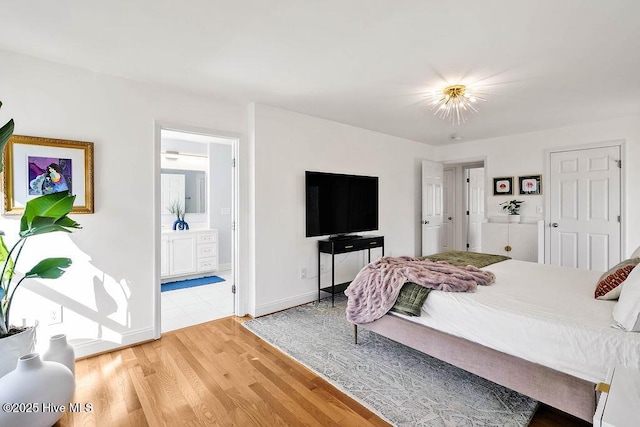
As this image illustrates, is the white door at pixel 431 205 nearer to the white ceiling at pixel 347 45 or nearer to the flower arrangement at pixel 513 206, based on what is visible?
the flower arrangement at pixel 513 206

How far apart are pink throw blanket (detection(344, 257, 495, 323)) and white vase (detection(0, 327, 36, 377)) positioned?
2.17 m

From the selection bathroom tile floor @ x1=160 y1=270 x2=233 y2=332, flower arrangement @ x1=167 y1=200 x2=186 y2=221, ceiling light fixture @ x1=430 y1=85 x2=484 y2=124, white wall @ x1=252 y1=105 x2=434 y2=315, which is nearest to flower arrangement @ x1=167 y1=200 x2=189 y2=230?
flower arrangement @ x1=167 y1=200 x2=186 y2=221

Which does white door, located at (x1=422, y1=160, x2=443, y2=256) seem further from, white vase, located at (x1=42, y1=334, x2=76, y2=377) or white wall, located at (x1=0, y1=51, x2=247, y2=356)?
white vase, located at (x1=42, y1=334, x2=76, y2=377)

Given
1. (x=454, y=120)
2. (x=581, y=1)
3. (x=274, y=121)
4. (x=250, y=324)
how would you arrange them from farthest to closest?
(x=454, y=120), (x=274, y=121), (x=250, y=324), (x=581, y=1)

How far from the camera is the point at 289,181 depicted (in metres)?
3.70

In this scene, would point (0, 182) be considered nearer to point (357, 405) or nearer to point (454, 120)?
point (357, 405)

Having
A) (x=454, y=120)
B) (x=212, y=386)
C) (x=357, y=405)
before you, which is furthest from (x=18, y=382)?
(x=454, y=120)

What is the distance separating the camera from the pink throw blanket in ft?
7.41

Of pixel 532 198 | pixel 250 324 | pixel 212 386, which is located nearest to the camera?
pixel 212 386

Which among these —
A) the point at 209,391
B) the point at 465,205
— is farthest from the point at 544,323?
the point at 465,205

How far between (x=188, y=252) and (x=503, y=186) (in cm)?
524

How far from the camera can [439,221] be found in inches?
224

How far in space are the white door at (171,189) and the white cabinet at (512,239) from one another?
519 centimetres

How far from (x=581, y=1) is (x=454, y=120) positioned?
242 cm
